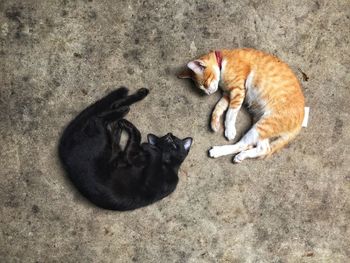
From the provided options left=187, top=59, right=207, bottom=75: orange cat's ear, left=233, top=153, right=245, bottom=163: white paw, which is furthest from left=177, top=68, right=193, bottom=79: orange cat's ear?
left=233, top=153, right=245, bottom=163: white paw

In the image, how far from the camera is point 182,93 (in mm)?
2949

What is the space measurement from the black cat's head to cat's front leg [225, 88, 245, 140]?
0.86 ft

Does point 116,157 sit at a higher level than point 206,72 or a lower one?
lower

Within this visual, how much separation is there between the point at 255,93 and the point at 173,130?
0.58 m

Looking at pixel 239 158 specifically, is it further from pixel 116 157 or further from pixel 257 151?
pixel 116 157

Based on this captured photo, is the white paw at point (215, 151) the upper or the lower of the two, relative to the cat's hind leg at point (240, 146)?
lower

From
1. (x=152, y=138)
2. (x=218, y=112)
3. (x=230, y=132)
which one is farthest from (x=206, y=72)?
(x=152, y=138)

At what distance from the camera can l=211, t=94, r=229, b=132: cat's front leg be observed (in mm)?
2889

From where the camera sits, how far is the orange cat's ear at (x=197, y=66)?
2.71 meters

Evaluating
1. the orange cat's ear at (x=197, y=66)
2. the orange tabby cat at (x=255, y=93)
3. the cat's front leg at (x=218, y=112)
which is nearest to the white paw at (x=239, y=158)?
the orange tabby cat at (x=255, y=93)

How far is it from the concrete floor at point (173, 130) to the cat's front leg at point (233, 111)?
0.08 meters

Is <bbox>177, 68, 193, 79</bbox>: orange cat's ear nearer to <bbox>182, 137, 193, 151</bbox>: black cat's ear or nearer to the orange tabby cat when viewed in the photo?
the orange tabby cat

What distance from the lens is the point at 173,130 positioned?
116 inches

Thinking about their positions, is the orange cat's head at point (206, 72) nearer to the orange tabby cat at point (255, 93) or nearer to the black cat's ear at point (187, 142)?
the orange tabby cat at point (255, 93)
